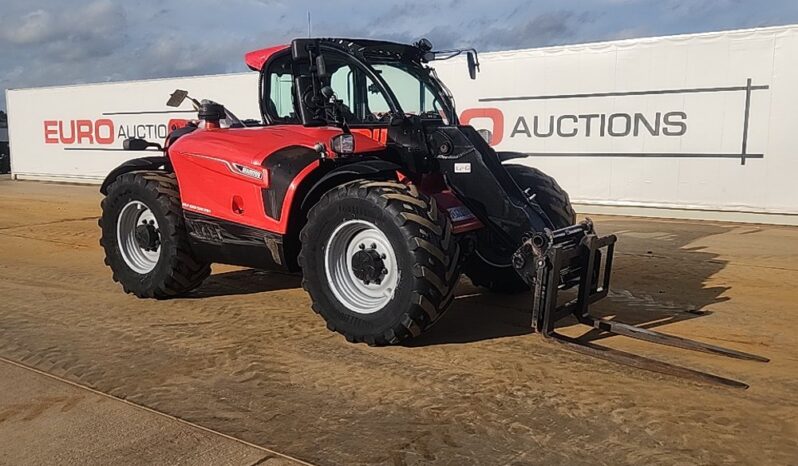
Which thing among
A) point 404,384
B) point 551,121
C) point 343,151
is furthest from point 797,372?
point 551,121

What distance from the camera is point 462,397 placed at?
408 centimetres

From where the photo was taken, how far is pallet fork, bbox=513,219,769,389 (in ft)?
15.3

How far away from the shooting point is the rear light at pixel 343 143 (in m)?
5.08

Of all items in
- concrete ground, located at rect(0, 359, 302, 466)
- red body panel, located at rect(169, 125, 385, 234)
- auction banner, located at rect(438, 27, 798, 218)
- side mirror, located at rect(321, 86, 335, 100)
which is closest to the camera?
concrete ground, located at rect(0, 359, 302, 466)

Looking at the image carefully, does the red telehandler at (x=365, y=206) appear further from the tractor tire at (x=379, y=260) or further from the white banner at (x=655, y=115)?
the white banner at (x=655, y=115)

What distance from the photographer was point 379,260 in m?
4.99

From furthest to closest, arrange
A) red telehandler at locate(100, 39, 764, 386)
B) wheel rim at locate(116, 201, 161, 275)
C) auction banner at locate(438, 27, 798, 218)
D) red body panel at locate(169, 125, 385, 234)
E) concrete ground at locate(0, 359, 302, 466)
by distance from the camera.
Result: auction banner at locate(438, 27, 798, 218) → wheel rim at locate(116, 201, 161, 275) → red body panel at locate(169, 125, 385, 234) → red telehandler at locate(100, 39, 764, 386) → concrete ground at locate(0, 359, 302, 466)

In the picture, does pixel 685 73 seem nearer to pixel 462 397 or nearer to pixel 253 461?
pixel 462 397

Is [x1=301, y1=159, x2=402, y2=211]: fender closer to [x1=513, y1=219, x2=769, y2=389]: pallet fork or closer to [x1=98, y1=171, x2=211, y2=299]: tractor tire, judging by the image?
[x1=513, y1=219, x2=769, y2=389]: pallet fork

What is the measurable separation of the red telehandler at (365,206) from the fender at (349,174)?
1cm

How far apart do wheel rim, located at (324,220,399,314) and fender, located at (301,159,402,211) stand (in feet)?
1.32

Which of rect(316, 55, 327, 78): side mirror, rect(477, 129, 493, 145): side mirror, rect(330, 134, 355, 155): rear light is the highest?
rect(316, 55, 327, 78): side mirror

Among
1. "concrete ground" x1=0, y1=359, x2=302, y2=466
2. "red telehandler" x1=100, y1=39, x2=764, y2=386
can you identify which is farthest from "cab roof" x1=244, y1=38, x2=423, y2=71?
"concrete ground" x1=0, y1=359, x2=302, y2=466

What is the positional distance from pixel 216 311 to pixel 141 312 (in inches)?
24.9
